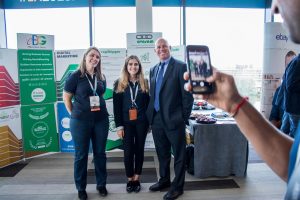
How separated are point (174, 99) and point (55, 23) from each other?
356 cm

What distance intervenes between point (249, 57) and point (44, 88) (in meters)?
4.08

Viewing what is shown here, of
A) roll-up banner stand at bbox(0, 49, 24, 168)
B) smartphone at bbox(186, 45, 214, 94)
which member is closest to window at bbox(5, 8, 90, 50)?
roll-up banner stand at bbox(0, 49, 24, 168)

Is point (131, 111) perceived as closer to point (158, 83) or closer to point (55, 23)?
point (158, 83)

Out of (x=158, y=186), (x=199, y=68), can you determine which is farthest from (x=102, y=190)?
(x=199, y=68)

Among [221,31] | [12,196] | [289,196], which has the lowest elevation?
[12,196]

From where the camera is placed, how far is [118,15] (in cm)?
548

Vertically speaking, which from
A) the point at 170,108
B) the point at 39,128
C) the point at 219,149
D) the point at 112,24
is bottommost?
the point at 219,149

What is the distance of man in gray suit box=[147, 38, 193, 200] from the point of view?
281 centimetres

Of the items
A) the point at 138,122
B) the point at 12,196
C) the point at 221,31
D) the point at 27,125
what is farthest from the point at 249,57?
the point at 12,196

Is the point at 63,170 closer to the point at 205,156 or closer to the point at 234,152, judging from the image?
the point at 205,156

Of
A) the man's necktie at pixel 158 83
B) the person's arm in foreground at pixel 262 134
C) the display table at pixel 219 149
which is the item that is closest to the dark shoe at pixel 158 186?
the display table at pixel 219 149

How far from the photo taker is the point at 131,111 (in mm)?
3006

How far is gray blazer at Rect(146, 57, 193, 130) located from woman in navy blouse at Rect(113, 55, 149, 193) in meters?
0.30

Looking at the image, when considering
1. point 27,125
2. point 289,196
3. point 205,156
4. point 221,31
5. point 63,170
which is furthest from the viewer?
point 221,31
